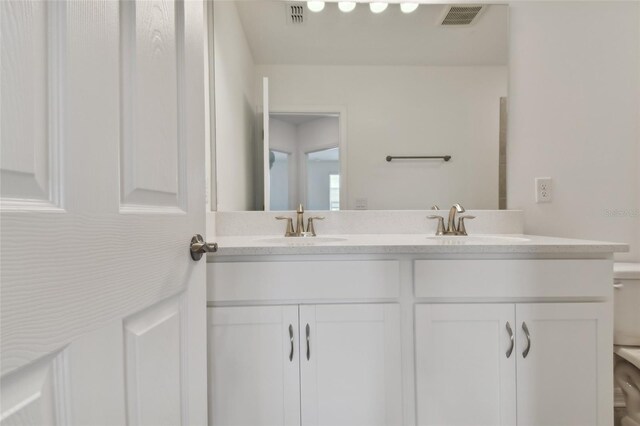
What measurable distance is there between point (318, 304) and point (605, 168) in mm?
1476

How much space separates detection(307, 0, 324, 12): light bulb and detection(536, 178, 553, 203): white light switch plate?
1315mm

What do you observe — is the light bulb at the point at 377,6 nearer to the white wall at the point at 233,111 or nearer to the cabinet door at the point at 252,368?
the white wall at the point at 233,111

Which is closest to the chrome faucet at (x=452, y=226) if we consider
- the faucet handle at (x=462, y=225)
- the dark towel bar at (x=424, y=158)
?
the faucet handle at (x=462, y=225)

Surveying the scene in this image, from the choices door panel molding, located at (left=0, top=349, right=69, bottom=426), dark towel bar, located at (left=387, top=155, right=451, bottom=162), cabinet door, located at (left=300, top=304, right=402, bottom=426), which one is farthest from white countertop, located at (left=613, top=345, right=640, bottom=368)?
door panel molding, located at (left=0, top=349, right=69, bottom=426)

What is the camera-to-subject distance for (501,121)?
158cm

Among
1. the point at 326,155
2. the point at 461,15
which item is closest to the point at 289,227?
the point at 326,155

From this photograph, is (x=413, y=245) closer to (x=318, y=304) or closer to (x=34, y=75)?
(x=318, y=304)

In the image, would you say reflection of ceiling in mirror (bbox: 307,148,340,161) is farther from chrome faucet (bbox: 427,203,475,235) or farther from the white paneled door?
the white paneled door

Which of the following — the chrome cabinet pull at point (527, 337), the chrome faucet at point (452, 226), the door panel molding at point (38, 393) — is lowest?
the chrome cabinet pull at point (527, 337)

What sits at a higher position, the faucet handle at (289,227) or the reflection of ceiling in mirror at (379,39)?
the reflection of ceiling in mirror at (379,39)

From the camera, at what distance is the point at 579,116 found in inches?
58.9

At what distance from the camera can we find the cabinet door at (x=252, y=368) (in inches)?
40.1

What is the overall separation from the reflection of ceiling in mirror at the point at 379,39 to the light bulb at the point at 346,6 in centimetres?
2

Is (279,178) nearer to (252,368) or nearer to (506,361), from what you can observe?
(252,368)
